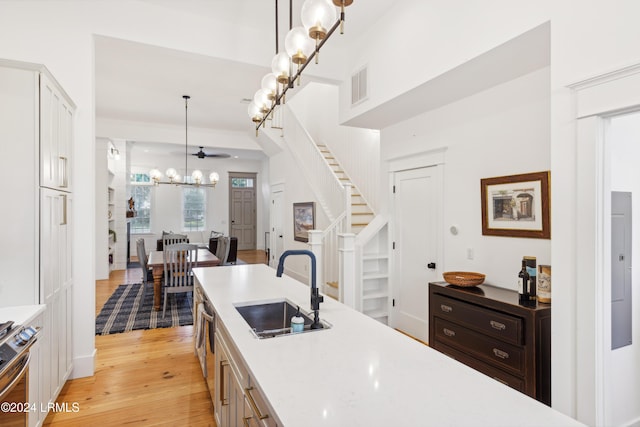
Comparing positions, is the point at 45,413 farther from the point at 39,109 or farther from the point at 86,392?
the point at 39,109

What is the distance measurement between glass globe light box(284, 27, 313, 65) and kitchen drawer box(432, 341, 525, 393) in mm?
2475

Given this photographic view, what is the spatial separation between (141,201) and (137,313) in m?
7.04

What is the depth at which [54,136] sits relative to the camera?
2.46 metres

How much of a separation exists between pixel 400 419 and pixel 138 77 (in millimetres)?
5427

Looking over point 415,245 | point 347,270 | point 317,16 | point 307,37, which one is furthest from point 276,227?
point 317,16

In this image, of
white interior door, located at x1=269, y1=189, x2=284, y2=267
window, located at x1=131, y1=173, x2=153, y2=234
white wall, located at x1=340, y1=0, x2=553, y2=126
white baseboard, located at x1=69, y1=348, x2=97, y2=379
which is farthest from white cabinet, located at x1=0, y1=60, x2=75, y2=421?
window, located at x1=131, y1=173, x2=153, y2=234

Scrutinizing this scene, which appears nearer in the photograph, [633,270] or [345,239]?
[633,270]

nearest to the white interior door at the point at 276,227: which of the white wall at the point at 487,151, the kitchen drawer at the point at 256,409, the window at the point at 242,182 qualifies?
the window at the point at 242,182

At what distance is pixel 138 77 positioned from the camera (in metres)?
4.91

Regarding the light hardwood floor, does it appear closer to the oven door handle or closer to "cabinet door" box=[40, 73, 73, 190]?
the oven door handle

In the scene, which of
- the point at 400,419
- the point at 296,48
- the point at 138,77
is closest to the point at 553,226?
the point at 400,419

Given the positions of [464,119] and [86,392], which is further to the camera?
[464,119]

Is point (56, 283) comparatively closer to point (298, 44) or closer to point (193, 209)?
point (298, 44)

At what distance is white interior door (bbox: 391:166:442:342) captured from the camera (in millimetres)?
3850
